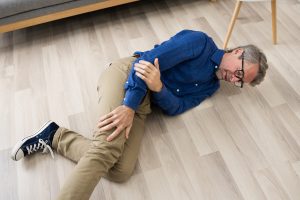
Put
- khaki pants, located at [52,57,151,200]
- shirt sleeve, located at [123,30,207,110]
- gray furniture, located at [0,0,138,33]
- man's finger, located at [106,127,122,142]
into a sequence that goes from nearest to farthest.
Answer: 1. khaki pants, located at [52,57,151,200]
2. man's finger, located at [106,127,122,142]
3. shirt sleeve, located at [123,30,207,110]
4. gray furniture, located at [0,0,138,33]

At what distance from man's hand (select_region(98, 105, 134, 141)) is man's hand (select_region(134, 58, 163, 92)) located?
0.16 meters

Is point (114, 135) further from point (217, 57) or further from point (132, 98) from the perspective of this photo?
point (217, 57)

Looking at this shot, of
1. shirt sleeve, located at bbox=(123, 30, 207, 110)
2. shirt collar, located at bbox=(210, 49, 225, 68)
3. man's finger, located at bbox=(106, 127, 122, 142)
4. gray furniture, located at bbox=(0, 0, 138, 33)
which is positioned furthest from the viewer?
gray furniture, located at bbox=(0, 0, 138, 33)

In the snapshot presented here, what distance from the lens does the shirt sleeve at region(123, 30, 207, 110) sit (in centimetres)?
148

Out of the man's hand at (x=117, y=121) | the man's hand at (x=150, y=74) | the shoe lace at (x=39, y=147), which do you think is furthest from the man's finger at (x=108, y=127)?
the shoe lace at (x=39, y=147)

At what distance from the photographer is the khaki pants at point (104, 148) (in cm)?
127

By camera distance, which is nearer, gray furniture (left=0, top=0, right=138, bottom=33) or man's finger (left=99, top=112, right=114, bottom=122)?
man's finger (left=99, top=112, right=114, bottom=122)

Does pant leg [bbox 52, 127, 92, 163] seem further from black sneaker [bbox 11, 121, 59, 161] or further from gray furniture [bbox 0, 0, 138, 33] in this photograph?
gray furniture [bbox 0, 0, 138, 33]

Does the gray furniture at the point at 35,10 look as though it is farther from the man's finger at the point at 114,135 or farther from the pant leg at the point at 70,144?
the man's finger at the point at 114,135

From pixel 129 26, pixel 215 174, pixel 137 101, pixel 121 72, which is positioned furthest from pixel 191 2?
pixel 215 174

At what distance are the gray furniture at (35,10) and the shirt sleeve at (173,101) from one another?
1075 millimetres

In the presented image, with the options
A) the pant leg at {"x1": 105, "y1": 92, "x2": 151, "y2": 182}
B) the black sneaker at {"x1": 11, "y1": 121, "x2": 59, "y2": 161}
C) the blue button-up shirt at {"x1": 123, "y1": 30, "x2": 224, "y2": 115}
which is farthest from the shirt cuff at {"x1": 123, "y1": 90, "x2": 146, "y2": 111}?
the black sneaker at {"x1": 11, "y1": 121, "x2": 59, "y2": 161}

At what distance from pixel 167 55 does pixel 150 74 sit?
0.50 feet

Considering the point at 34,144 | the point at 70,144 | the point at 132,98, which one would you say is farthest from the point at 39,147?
the point at 132,98
